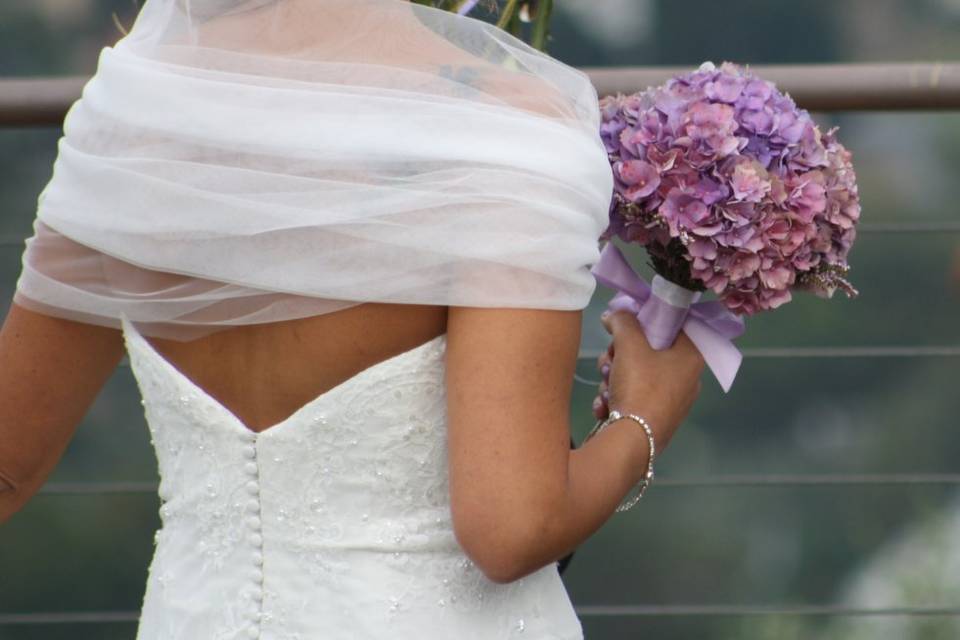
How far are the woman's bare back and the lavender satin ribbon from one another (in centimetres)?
32

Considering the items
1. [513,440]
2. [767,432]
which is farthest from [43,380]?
[767,432]

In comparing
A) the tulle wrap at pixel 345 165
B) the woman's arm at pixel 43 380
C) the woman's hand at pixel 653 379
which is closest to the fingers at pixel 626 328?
the woman's hand at pixel 653 379

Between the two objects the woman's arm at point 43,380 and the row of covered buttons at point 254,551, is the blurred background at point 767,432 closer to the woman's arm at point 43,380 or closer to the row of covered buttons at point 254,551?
the woman's arm at point 43,380

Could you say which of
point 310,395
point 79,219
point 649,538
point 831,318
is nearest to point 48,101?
point 79,219

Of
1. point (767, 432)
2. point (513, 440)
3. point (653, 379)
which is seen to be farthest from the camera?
point (767, 432)

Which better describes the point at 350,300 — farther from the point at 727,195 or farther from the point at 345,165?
the point at 727,195

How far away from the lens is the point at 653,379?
1661mm

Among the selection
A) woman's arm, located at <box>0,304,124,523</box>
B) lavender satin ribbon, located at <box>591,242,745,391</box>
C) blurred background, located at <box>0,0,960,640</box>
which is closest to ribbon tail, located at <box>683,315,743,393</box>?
lavender satin ribbon, located at <box>591,242,745,391</box>

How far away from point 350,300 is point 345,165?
0.43 feet

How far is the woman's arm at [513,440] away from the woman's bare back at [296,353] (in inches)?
2.4

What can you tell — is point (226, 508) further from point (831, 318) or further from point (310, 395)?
point (831, 318)

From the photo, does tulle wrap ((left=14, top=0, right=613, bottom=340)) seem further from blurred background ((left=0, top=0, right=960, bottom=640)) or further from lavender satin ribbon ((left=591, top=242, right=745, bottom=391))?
blurred background ((left=0, top=0, right=960, bottom=640))

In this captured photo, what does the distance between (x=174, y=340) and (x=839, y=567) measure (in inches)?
103

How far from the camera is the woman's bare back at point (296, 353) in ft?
4.84
